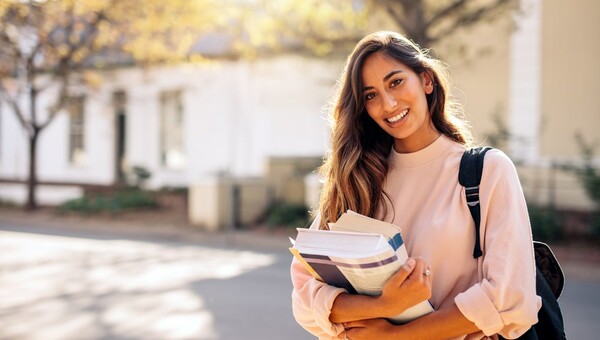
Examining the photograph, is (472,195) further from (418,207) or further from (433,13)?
(433,13)

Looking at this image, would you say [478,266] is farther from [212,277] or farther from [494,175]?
[212,277]

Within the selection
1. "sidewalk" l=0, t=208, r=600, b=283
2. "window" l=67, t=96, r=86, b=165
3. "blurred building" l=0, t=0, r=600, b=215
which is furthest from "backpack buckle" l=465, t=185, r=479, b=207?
"window" l=67, t=96, r=86, b=165

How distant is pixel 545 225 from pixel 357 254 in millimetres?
11303

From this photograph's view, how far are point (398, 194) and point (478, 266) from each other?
0.34 m

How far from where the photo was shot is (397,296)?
1.87 metres

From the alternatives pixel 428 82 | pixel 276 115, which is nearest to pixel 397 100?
pixel 428 82

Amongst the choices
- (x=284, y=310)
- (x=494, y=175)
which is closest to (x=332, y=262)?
(x=494, y=175)

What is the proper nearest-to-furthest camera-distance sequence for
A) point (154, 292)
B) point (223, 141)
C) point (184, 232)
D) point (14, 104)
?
1. point (154, 292)
2. point (184, 232)
3. point (14, 104)
4. point (223, 141)

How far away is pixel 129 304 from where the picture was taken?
7566 millimetres

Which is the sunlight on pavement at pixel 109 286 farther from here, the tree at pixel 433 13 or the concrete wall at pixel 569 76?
the concrete wall at pixel 569 76

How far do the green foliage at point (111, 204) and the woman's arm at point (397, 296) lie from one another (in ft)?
52.4

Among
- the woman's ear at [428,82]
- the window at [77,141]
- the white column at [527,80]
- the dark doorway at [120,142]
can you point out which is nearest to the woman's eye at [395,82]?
the woman's ear at [428,82]

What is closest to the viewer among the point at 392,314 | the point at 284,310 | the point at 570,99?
the point at 392,314

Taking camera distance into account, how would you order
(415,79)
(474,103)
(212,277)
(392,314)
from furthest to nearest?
(474,103) < (212,277) < (415,79) < (392,314)
